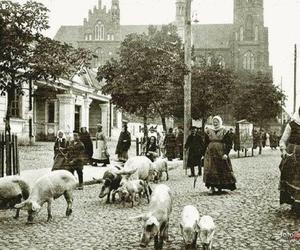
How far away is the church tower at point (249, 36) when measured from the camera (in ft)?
298

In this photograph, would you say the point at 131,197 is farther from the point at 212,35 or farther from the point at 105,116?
the point at 212,35

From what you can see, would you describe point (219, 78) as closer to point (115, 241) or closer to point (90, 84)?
point (90, 84)

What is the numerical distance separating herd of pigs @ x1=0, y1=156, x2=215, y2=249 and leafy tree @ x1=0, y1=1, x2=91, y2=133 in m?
2.59

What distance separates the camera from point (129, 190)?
34.1ft

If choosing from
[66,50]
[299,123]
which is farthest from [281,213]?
[66,50]

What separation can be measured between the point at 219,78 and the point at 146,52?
53.2 ft

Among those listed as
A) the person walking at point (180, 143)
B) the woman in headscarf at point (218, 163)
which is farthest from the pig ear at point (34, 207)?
the person walking at point (180, 143)

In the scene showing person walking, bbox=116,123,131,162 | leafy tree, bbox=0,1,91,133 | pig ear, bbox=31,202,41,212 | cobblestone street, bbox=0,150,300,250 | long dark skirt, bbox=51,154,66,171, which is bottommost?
cobblestone street, bbox=0,150,300,250

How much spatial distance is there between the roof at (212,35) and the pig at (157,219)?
9062 cm

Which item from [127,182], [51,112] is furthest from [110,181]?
[51,112]

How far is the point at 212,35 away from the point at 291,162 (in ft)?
302

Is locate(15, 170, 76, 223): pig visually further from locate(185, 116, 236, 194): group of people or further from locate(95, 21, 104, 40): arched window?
locate(95, 21, 104, 40): arched window

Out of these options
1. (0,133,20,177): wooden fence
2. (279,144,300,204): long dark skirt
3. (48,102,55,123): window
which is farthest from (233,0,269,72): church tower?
(279,144,300,204): long dark skirt

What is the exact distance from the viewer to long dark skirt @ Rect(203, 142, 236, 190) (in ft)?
40.3
